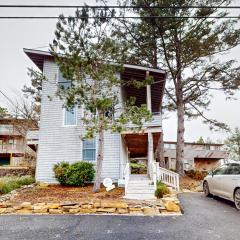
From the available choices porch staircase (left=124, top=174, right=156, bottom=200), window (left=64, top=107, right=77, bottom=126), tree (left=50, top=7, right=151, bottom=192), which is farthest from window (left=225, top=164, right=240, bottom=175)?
window (left=64, top=107, right=77, bottom=126)

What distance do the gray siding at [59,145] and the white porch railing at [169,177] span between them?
2.36 m

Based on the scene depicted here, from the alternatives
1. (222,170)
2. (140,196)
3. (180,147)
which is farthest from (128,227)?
(180,147)

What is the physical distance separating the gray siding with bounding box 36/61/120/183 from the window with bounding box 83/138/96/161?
0.28 metres

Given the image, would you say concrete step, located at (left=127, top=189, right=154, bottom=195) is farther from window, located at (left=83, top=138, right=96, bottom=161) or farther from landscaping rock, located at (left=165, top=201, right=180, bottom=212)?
window, located at (left=83, top=138, right=96, bottom=161)

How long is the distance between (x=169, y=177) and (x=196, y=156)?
70.8 feet

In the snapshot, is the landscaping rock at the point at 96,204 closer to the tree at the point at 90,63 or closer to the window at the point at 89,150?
the tree at the point at 90,63

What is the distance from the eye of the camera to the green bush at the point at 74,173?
14.1 meters

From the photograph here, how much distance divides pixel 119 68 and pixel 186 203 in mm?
6562

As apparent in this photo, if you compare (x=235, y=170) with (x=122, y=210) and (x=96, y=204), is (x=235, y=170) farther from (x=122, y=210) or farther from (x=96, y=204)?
(x=96, y=204)

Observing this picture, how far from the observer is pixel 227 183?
9.48 metres

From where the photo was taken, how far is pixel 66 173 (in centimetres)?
1422

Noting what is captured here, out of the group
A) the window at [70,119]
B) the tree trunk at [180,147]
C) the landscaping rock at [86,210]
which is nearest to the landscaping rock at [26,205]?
the landscaping rock at [86,210]

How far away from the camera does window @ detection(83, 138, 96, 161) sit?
15.4 m

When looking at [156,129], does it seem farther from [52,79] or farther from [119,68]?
[52,79]
